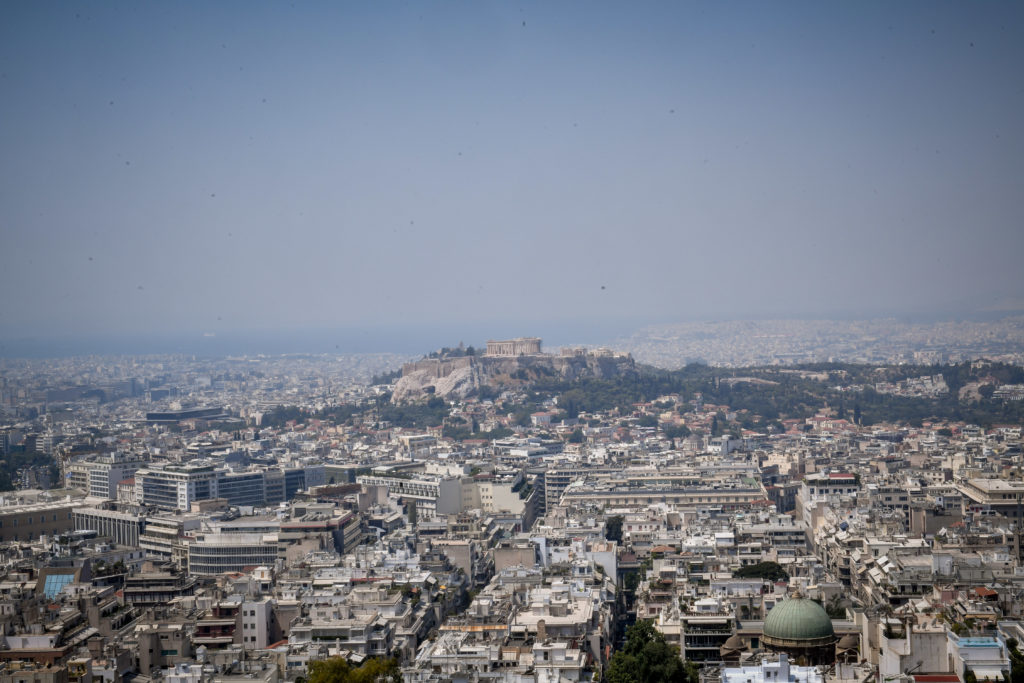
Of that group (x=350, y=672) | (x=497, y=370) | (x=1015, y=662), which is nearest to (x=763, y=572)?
(x=1015, y=662)

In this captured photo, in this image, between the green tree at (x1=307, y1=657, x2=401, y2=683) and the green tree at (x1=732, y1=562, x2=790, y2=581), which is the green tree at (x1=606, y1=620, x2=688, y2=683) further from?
the green tree at (x1=732, y1=562, x2=790, y2=581)

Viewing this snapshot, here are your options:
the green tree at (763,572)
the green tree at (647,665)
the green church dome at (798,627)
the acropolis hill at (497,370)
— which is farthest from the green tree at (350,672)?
the acropolis hill at (497,370)

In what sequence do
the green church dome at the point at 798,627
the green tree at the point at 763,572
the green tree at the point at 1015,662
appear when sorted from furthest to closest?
1. the green tree at the point at 763,572
2. the green church dome at the point at 798,627
3. the green tree at the point at 1015,662

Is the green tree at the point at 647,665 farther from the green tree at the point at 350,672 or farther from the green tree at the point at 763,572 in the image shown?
the green tree at the point at 763,572

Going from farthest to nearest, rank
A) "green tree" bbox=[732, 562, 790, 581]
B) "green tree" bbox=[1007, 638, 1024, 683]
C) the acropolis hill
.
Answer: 1. the acropolis hill
2. "green tree" bbox=[732, 562, 790, 581]
3. "green tree" bbox=[1007, 638, 1024, 683]

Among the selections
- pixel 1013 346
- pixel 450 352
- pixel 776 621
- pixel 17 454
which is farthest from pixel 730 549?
pixel 1013 346

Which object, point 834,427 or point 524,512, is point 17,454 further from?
point 834,427

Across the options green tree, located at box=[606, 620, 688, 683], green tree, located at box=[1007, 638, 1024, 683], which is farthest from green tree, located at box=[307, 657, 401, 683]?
green tree, located at box=[1007, 638, 1024, 683]
